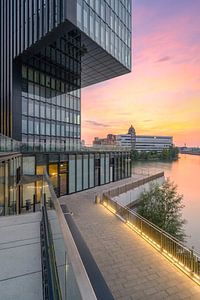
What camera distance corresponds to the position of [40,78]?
28219 millimetres

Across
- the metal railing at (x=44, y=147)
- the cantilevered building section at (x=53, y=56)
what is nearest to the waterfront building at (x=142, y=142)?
the cantilevered building section at (x=53, y=56)

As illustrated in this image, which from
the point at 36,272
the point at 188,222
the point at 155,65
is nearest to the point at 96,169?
the point at 188,222

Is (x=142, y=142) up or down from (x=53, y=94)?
down

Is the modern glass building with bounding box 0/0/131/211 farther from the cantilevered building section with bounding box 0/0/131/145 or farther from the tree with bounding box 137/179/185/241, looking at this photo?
the tree with bounding box 137/179/185/241

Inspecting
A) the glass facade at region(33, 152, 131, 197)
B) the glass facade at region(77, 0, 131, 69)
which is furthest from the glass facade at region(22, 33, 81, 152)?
the glass facade at region(77, 0, 131, 69)

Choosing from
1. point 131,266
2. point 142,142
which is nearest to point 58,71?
point 131,266

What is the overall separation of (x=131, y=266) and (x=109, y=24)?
85.8ft

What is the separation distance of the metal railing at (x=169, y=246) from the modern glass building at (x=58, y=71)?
996 cm

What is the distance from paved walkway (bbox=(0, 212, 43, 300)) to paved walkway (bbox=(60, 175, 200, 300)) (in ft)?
12.7

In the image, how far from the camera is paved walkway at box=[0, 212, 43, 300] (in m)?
2.87

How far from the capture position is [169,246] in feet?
29.7

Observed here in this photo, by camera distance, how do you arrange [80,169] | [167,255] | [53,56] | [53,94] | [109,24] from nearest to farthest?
1. [167,255]
2. [80,169]
3. [109,24]
4. [53,56]
5. [53,94]

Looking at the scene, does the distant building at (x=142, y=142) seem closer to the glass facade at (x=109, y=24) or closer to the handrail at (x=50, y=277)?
the glass facade at (x=109, y=24)

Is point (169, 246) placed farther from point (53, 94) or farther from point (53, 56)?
point (53, 94)
